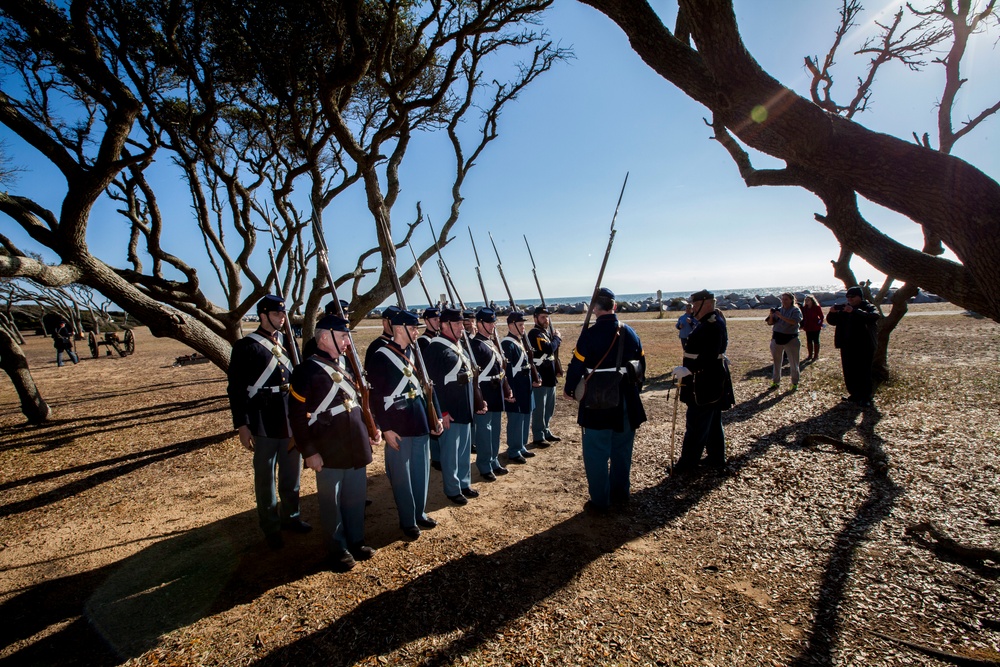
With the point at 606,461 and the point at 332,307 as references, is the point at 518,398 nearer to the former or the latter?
the point at 606,461

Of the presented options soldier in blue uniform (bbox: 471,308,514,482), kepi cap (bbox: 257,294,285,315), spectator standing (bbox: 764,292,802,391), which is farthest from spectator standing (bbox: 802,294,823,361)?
kepi cap (bbox: 257,294,285,315)

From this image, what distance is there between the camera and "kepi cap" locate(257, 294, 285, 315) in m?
4.76

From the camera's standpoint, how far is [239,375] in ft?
15.0

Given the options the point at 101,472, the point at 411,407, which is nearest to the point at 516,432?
the point at 411,407

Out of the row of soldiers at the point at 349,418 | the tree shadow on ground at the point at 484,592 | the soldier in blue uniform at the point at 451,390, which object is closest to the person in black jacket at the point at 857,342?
the tree shadow on ground at the point at 484,592

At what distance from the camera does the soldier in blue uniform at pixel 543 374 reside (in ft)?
24.8

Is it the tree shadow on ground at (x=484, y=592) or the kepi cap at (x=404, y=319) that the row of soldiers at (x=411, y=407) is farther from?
the tree shadow on ground at (x=484, y=592)

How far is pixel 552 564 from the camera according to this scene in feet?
13.3

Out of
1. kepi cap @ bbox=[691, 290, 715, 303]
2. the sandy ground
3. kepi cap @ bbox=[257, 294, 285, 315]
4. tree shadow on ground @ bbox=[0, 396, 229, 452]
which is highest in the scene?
kepi cap @ bbox=[257, 294, 285, 315]

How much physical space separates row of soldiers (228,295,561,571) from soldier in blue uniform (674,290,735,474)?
269 cm

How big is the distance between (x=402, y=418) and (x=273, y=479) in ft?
5.18

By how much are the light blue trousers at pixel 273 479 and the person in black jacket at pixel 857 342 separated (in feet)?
31.2

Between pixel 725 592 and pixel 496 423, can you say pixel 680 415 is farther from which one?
pixel 725 592

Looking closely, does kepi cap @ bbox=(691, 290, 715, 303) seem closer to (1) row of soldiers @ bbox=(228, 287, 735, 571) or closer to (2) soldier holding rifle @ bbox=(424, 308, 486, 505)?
(1) row of soldiers @ bbox=(228, 287, 735, 571)
